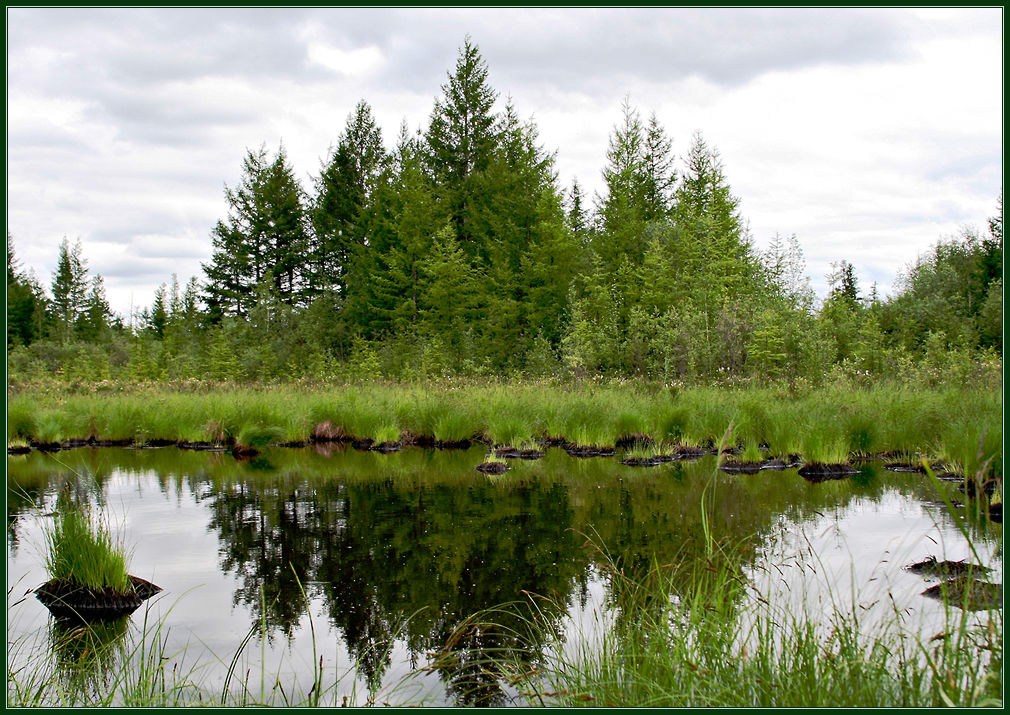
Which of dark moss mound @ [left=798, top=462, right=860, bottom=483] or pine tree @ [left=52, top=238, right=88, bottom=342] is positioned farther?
pine tree @ [left=52, top=238, right=88, bottom=342]

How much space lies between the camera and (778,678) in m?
2.62

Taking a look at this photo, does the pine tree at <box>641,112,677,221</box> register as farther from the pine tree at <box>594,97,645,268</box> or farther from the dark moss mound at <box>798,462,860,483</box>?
the dark moss mound at <box>798,462,860,483</box>

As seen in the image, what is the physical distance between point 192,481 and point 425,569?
6.04 meters

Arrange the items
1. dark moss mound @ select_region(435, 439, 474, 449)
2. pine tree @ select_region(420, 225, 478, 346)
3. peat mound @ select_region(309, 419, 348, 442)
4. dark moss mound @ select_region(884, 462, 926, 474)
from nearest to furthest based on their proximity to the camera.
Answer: dark moss mound @ select_region(884, 462, 926, 474) → dark moss mound @ select_region(435, 439, 474, 449) → peat mound @ select_region(309, 419, 348, 442) → pine tree @ select_region(420, 225, 478, 346)

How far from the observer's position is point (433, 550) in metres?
6.86

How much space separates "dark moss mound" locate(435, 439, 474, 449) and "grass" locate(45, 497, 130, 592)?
898 centimetres

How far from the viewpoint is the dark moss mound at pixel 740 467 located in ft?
35.0

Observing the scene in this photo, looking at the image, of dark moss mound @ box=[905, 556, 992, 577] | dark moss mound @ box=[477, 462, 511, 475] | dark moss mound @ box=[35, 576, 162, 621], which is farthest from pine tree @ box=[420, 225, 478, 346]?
dark moss mound @ box=[905, 556, 992, 577]

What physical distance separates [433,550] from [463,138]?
26.0 m

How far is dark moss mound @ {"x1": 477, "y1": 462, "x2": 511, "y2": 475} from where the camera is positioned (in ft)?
36.3

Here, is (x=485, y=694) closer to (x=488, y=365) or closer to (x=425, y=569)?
(x=425, y=569)

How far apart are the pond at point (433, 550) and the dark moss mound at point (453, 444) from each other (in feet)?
8.60

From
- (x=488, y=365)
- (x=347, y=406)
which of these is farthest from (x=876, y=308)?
(x=347, y=406)

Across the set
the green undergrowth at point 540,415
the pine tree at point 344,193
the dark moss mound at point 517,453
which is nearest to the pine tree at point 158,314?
the pine tree at point 344,193
